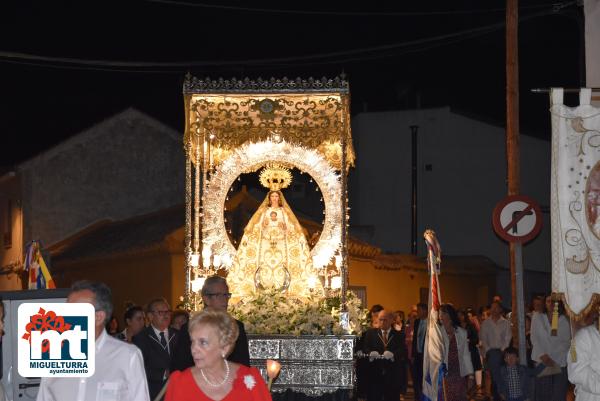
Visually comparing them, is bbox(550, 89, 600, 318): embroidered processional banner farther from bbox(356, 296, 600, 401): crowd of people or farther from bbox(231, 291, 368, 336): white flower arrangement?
bbox(231, 291, 368, 336): white flower arrangement

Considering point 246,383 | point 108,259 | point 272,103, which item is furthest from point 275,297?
point 108,259

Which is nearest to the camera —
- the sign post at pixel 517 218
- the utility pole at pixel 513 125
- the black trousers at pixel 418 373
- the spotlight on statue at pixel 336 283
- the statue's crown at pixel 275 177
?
the sign post at pixel 517 218

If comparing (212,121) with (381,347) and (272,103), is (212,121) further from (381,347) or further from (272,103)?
(381,347)

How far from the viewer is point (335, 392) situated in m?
17.2

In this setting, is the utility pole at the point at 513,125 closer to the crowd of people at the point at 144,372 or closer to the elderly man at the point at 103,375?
the crowd of people at the point at 144,372

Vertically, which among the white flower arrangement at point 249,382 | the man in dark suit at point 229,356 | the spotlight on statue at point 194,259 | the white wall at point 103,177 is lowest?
the white flower arrangement at point 249,382

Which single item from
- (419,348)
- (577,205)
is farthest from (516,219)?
(577,205)

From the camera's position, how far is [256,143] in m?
20.0

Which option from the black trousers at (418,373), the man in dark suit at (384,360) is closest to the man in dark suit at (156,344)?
the man in dark suit at (384,360)

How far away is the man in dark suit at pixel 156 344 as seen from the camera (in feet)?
41.3

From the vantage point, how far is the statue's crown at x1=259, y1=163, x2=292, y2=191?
19812 millimetres

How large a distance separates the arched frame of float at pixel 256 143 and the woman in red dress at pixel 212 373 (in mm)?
11119

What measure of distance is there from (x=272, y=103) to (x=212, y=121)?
3.75ft

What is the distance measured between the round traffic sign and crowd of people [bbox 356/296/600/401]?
1305mm
